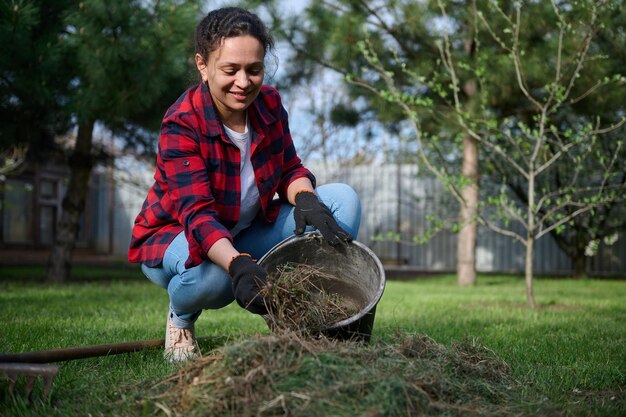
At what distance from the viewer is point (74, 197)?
717 cm

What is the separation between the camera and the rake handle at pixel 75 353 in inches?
80.2

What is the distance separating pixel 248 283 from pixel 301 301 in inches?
9.8

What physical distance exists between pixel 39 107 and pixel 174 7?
1797mm

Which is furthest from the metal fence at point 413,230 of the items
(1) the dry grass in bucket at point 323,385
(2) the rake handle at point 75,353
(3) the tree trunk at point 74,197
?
(1) the dry grass in bucket at point 323,385

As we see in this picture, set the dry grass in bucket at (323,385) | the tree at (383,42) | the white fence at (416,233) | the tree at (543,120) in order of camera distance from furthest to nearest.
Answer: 1. the white fence at (416,233)
2. the tree at (383,42)
3. the tree at (543,120)
4. the dry grass in bucket at (323,385)

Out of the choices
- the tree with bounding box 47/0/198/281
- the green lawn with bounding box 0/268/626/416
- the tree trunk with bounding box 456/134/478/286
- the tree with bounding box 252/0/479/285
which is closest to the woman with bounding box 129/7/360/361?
the green lawn with bounding box 0/268/626/416

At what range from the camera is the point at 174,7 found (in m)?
5.90

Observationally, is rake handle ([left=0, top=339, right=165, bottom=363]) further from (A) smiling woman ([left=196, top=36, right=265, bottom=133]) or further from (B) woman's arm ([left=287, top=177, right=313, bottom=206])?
(A) smiling woman ([left=196, top=36, right=265, bottom=133])

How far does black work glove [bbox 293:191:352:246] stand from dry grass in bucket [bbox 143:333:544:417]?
46 cm

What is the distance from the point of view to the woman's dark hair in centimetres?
228

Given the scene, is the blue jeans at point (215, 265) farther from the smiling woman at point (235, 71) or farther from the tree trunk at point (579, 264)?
the tree trunk at point (579, 264)

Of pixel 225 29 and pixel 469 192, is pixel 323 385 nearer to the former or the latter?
pixel 225 29

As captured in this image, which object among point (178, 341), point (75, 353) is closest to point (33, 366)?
point (75, 353)

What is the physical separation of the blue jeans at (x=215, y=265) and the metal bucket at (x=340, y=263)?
0.18 meters
